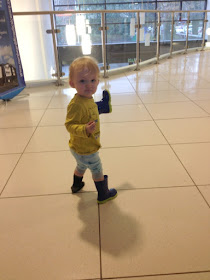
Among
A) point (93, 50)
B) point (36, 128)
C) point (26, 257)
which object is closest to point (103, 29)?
point (93, 50)

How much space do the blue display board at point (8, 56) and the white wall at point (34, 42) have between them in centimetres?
83

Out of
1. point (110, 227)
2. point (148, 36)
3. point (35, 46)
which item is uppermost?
point (148, 36)

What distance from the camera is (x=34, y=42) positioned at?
4941 mm

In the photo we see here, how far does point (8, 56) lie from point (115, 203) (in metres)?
2.68

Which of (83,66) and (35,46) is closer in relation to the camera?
(83,66)

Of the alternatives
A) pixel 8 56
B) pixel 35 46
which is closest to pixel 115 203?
pixel 8 56

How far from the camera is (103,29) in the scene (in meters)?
4.40

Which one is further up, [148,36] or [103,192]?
[148,36]

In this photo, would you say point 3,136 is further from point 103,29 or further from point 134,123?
point 103,29

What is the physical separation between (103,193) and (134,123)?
1.19m

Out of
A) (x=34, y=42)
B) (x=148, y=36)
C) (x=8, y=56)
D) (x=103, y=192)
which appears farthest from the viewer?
(x=148, y=36)

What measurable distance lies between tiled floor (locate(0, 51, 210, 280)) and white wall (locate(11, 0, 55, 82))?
222cm

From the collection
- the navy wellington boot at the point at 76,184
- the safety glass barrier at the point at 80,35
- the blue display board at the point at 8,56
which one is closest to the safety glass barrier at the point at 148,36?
the safety glass barrier at the point at 80,35

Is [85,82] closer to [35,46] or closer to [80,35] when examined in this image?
[80,35]
